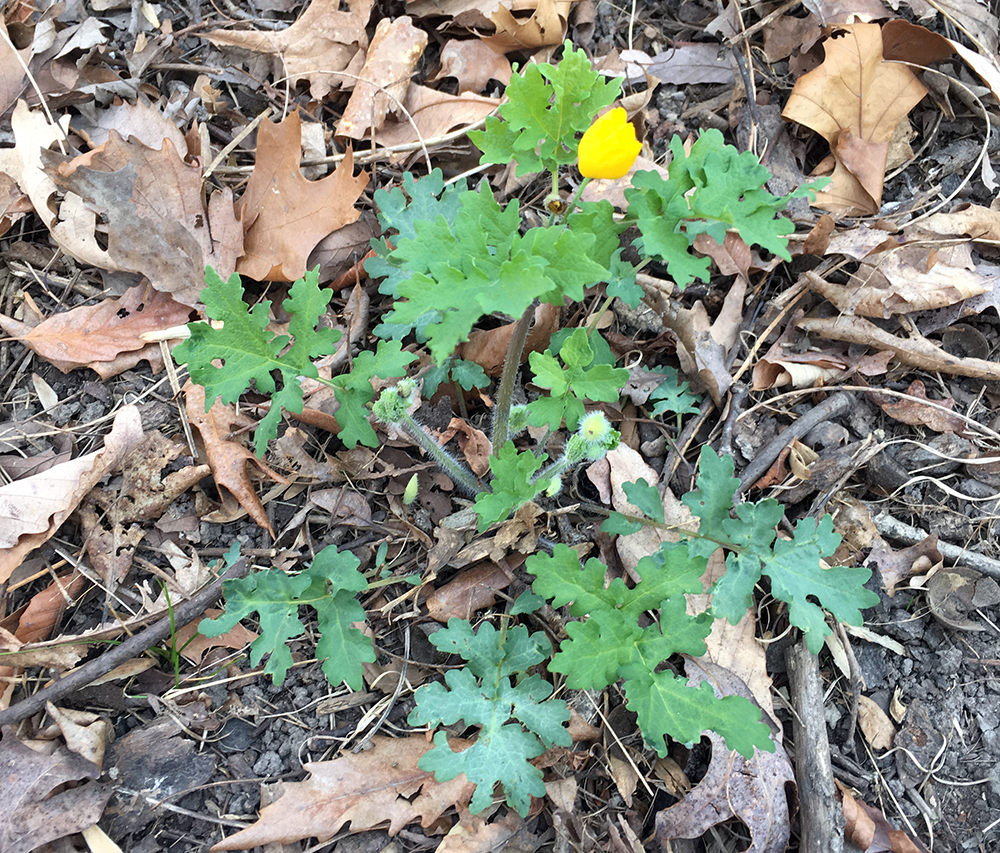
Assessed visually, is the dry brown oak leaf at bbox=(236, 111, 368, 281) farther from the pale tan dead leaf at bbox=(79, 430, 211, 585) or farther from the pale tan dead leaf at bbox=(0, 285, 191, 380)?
the pale tan dead leaf at bbox=(79, 430, 211, 585)

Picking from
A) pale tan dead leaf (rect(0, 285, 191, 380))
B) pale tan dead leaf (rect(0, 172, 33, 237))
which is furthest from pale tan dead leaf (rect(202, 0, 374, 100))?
pale tan dead leaf (rect(0, 285, 191, 380))

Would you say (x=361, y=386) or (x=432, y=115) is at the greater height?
(x=432, y=115)

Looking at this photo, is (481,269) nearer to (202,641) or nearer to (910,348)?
(202,641)

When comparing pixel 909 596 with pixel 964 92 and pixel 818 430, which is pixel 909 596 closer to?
pixel 818 430

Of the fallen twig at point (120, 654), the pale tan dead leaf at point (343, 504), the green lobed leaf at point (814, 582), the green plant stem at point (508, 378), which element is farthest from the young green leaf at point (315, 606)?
the green lobed leaf at point (814, 582)

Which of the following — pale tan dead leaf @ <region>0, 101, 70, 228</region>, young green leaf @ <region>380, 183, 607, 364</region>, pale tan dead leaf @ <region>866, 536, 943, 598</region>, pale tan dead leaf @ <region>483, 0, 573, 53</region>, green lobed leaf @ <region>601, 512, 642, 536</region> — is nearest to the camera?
young green leaf @ <region>380, 183, 607, 364</region>

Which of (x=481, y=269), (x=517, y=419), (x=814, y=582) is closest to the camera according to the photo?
(x=481, y=269)

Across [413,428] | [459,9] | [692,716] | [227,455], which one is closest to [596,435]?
[413,428]

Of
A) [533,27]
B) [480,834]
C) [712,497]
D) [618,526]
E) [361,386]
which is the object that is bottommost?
[480,834]
